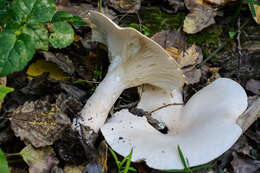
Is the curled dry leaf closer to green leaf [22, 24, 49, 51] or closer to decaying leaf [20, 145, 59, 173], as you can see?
green leaf [22, 24, 49, 51]

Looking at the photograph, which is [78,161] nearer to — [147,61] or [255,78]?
[147,61]

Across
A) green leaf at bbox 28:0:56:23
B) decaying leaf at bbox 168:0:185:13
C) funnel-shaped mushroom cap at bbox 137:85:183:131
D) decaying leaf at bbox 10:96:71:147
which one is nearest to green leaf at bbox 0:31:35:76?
green leaf at bbox 28:0:56:23

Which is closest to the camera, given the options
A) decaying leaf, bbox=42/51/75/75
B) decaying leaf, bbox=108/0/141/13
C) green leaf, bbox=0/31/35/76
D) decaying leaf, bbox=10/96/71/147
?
green leaf, bbox=0/31/35/76

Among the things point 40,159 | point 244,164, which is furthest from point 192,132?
point 40,159

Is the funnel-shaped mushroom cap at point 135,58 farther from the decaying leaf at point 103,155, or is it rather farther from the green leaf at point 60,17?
the decaying leaf at point 103,155

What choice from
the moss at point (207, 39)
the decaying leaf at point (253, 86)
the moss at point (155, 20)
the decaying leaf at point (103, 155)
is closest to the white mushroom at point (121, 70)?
the decaying leaf at point (103, 155)

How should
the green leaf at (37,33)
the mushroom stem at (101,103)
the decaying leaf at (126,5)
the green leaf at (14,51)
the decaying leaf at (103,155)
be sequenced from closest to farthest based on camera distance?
the green leaf at (14,51) → the green leaf at (37,33) → the decaying leaf at (103,155) → the mushroom stem at (101,103) → the decaying leaf at (126,5)
